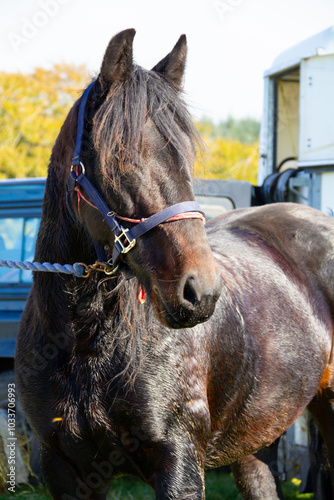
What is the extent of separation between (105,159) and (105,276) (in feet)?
1.69

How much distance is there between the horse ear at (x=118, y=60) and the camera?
2170mm

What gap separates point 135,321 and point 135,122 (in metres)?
0.83

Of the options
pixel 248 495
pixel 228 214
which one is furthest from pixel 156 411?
pixel 228 214

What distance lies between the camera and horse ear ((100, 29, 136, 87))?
2.17 m

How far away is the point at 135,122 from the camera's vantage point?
2.14 meters

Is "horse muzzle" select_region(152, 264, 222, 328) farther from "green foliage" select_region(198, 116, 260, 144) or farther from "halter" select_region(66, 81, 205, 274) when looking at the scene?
"green foliage" select_region(198, 116, 260, 144)

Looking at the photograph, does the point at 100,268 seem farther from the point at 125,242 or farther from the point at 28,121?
the point at 28,121

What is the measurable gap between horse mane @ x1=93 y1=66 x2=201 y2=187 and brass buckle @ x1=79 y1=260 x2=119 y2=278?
34 centimetres

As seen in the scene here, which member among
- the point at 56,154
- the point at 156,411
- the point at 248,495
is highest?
the point at 56,154

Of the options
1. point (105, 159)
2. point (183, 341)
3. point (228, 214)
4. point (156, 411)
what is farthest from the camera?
point (228, 214)

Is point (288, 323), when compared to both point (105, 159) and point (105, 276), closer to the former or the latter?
point (105, 276)

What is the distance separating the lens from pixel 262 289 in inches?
130

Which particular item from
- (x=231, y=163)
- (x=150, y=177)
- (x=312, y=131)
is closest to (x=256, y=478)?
(x=150, y=177)

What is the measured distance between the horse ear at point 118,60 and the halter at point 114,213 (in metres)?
0.17
